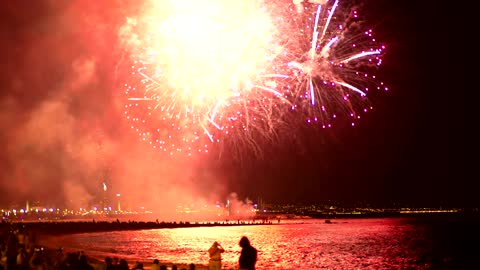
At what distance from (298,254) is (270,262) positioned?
7.89 m

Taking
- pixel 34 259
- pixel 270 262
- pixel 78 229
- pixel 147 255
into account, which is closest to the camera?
pixel 34 259

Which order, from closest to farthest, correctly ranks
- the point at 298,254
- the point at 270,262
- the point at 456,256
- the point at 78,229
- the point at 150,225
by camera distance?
1. the point at 270,262
2. the point at 298,254
3. the point at 456,256
4. the point at 78,229
5. the point at 150,225

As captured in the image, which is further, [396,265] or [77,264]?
[396,265]

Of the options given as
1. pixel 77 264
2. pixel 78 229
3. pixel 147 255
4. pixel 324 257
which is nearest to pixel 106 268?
pixel 77 264

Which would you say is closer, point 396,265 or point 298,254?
point 396,265

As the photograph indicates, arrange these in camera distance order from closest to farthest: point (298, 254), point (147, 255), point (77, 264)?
point (77, 264) → point (147, 255) → point (298, 254)

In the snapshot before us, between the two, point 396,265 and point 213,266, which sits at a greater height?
point 213,266

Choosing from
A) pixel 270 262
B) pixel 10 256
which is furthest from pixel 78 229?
pixel 10 256

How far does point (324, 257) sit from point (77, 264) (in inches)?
1165

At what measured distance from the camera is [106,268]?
15055 millimetres

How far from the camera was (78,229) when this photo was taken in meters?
84.1

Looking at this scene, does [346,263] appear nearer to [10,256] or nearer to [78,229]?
[10,256]

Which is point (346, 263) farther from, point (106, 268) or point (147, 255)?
point (106, 268)

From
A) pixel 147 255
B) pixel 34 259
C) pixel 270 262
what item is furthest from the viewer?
pixel 147 255
